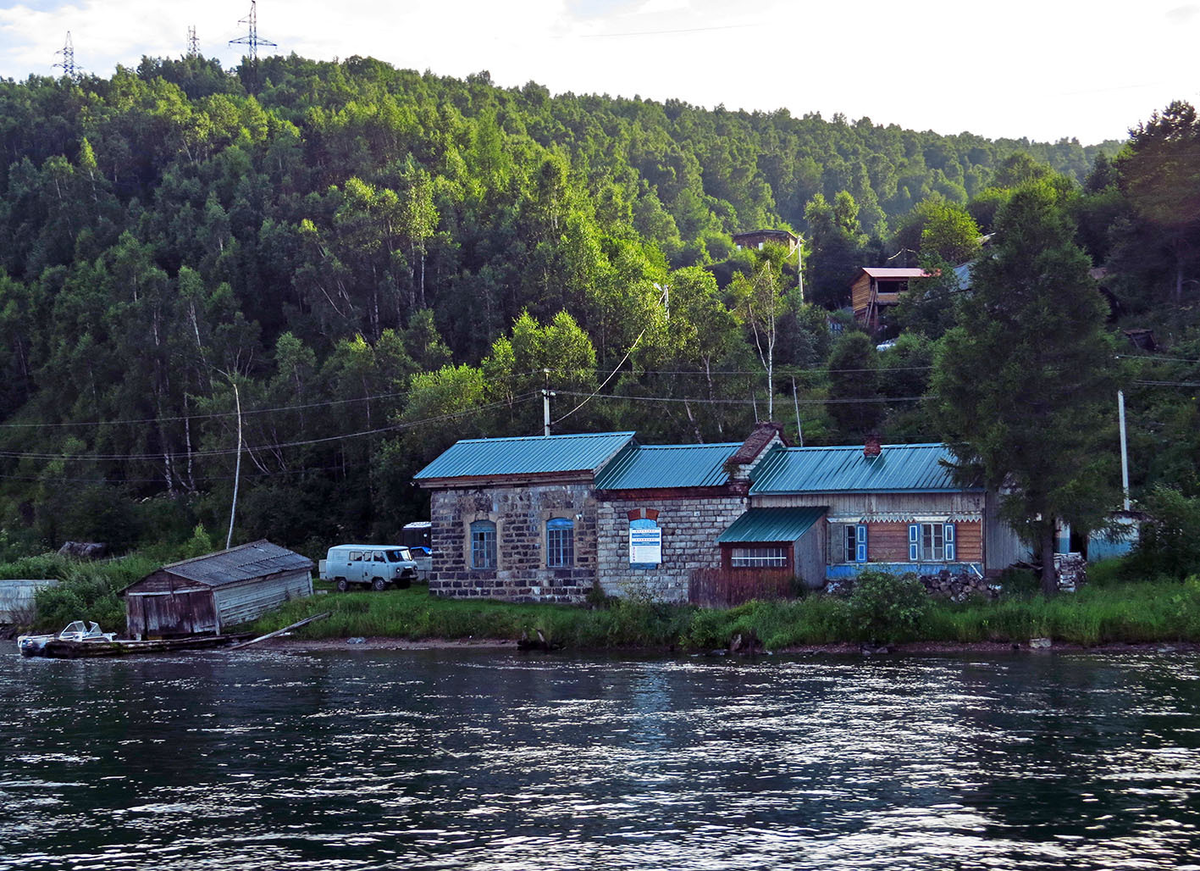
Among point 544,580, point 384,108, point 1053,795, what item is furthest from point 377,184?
point 1053,795

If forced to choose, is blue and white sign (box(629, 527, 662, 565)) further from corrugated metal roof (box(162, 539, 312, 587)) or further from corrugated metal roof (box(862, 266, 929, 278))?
corrugated metal roof (box(862, 266, 929, 278))

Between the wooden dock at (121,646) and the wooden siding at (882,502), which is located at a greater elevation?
the wooden siding at (882,502)

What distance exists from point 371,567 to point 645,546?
570 inches

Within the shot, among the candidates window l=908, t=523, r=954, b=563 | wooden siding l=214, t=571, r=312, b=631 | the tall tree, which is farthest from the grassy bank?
wooden siding l=214, t=571, r=312, b=631

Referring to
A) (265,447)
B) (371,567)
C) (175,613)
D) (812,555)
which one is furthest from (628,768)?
(265,447)

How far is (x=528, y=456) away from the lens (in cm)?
4666

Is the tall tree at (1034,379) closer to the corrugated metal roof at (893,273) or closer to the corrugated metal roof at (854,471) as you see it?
the corrugated metal roof at (854,471)

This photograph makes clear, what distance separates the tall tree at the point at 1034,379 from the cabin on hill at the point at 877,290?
154ft

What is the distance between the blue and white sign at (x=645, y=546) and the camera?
42.9 meters

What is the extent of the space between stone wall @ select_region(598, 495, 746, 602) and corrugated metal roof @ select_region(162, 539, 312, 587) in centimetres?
1434

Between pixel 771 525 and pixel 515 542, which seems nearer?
pixel 771 525

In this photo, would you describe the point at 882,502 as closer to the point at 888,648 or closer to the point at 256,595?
the point at 888,648

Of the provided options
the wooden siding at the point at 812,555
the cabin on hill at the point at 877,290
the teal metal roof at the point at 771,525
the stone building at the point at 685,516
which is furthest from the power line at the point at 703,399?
the cabin on hill at the point at 877,290

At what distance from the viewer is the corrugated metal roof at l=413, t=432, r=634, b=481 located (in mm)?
45156
